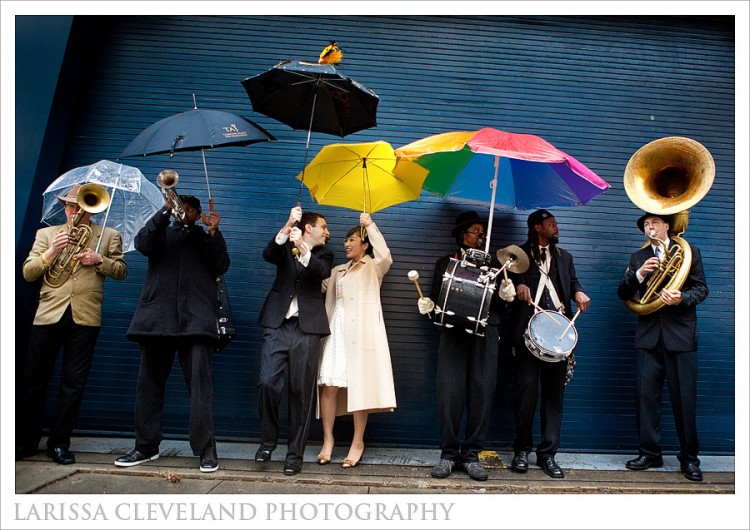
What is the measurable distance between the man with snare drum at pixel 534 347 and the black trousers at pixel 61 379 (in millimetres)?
3584

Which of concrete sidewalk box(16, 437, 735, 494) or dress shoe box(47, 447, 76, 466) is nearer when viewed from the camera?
concrete sidewalk box(16, 437, 735, 494)

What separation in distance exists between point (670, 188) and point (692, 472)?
2417mm

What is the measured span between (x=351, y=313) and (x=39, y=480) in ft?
8.58

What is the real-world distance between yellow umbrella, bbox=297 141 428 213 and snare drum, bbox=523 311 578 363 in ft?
4.97

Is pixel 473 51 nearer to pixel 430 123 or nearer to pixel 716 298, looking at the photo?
pixel 430 123

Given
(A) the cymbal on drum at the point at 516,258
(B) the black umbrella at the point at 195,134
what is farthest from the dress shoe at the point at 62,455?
(A) the cymbal on drum at the point at 516,258

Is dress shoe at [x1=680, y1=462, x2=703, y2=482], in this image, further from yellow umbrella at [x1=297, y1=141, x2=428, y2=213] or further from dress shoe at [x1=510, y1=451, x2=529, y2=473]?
yellow umbrella at [x1=297, y1=141, x2=428, y2=213]

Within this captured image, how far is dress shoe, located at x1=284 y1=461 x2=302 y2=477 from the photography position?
14.8ft

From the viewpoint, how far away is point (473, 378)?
4.73 meters

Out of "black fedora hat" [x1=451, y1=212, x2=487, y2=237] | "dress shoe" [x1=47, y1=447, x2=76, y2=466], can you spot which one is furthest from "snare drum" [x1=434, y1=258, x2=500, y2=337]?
"dress shoe" [x1=47, y1=447, x2=76, y2=466]

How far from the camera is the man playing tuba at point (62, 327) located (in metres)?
4.61

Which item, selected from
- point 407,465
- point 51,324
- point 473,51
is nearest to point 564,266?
point 407,465

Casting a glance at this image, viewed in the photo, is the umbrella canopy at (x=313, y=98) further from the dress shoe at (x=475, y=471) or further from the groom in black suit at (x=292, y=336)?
the dress shoe at (x=475, y=471)

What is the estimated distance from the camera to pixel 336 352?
496cm
